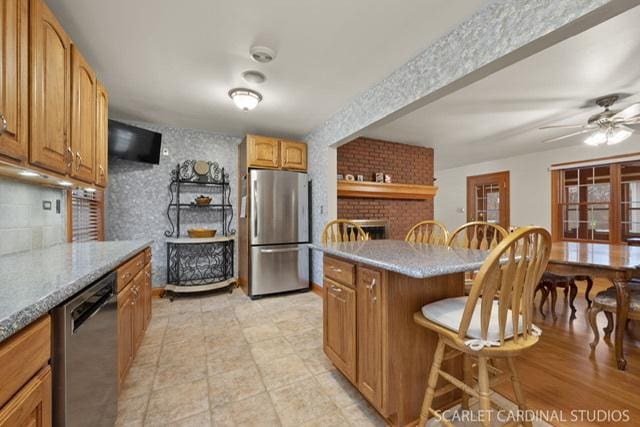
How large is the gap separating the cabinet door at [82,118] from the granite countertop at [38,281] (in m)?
0.60

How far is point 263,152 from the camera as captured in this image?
3623 mm

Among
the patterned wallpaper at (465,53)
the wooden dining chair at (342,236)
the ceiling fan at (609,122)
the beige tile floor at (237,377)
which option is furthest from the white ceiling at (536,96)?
the beige tile floor at (237,377)

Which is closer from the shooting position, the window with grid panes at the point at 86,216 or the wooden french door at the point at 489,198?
the window with grid panes at the point at 86,216

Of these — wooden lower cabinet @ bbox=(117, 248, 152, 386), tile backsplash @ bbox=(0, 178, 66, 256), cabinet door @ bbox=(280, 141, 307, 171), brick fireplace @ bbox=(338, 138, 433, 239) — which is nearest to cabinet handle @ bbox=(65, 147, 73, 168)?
tile backsplash @ bbox=(0, 178, 66, 256)

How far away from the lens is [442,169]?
23.7ft

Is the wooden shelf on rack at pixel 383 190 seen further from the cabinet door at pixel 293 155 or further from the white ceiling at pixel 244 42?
the white ceiling at pixel 244 42

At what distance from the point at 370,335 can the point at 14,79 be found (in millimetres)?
1984

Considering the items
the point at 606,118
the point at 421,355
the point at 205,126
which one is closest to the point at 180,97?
the point at 205,126

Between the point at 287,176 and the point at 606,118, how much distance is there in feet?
11.8

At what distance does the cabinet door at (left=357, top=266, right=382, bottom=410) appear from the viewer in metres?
1.34

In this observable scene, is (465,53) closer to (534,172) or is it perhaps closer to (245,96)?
(245,96)

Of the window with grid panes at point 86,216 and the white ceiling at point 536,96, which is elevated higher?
the white ceiling at point 536,96

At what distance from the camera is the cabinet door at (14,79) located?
1.06 m

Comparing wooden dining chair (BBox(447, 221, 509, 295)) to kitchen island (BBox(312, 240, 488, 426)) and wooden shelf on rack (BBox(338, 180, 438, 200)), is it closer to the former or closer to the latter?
kitchen island (BBox(312, 240, 488, 426))
